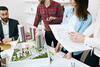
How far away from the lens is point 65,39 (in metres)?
1.32

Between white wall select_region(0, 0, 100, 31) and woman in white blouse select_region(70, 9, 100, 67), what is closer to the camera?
woman in white blouse select_region(70, 9, 100, 67)

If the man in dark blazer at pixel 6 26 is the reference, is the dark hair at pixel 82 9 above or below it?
above

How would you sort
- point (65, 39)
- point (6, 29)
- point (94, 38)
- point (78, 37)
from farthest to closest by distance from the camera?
point (6, 29)
point (65, 39)
point (78, 37)
point (94, 38)

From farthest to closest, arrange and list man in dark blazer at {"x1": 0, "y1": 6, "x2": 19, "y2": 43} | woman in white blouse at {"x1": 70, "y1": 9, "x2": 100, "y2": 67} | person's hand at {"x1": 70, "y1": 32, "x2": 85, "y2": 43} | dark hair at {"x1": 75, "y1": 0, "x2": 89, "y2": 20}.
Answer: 1. man in dark blazer at {"x1": 0, "y1": 6, "x2": 19, "y2": 43}
2. dark hair at {"x1": 75, "y1": 0, "x2": 89, "y2": 20}
3. person's hand at {"x1": 70, "y1": 32, "x2": 85, "y2": 43}
4. woman in white blouse at {"x1": 70, "y1": 9, "x2": 100, "y2": 67}

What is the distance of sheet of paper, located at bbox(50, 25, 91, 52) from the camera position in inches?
47.9

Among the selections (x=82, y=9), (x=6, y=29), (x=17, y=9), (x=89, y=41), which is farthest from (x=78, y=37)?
(x=17, y=9)

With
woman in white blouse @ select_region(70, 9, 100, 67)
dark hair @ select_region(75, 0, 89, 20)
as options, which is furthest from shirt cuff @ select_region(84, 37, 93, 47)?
dark hair @ select_region(75, 0, 89, 20)

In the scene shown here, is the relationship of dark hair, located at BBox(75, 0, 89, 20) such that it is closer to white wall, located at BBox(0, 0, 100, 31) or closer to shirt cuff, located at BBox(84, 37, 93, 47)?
shirt cuff, located at BBox(84, 37, 93, 47)

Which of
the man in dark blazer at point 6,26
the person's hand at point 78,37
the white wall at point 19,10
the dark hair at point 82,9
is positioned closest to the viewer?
the person's hand at point 78,37

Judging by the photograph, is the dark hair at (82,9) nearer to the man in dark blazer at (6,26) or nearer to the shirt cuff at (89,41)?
the shirt cuff at (89,41)

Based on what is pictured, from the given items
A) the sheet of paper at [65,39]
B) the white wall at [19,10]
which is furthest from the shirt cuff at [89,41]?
the white wall at [19,10]

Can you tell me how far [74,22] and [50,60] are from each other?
19.5 inches

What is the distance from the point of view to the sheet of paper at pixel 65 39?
1.22 metres

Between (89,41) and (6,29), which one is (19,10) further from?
(89,41)
